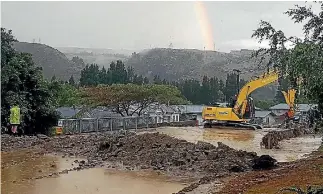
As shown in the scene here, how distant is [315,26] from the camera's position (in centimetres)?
1316

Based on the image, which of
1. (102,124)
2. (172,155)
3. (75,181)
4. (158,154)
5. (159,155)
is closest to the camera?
(75,181)

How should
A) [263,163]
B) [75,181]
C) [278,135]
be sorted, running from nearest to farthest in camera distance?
[75,181] → [263,163] → [278,135]

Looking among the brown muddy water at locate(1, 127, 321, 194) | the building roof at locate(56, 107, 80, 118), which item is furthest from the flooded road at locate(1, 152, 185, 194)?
the building roof at locate(56, 107, 80, 118)

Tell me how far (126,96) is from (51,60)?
323ft

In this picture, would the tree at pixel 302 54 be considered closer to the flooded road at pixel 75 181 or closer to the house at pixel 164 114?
the flooded road at pixel 75 181

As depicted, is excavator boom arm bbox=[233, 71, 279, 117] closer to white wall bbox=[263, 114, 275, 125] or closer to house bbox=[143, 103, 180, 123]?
house bbox=[143, 103, 180, 123]

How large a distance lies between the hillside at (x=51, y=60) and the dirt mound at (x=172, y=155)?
111179 mm

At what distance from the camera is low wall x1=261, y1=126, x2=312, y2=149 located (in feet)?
82.7

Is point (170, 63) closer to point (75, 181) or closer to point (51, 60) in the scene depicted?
point (51, 60)

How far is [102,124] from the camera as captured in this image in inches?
1303

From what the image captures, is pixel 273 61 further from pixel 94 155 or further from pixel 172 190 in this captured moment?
pixel 94 155

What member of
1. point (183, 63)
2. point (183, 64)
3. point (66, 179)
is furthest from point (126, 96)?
point (183, 63)

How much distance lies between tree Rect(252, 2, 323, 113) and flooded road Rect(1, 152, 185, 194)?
4.40 m

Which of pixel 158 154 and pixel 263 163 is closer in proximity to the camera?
pixel 263 163
